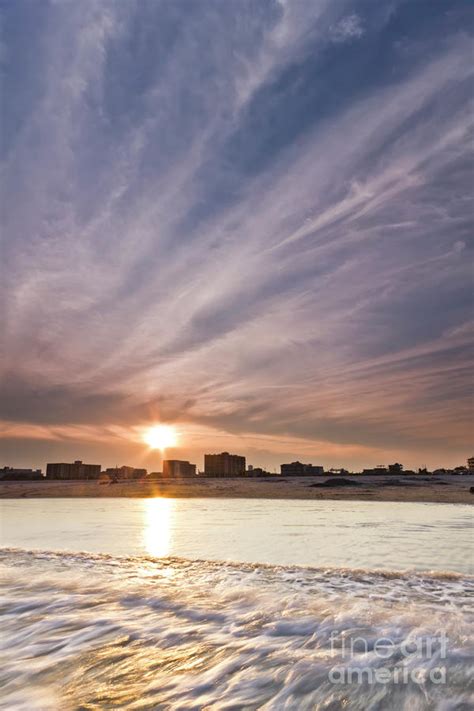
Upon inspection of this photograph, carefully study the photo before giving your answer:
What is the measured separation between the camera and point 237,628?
182 inches

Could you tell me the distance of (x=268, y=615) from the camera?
198 inches

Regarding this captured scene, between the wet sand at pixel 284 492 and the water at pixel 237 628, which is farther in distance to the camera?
the wet sand at pixel 284 492

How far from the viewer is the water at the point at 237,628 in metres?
3.29

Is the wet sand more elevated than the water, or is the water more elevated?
the water

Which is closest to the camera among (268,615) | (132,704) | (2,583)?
(132,704)

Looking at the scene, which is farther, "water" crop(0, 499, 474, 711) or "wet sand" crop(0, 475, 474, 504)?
"wet sand" crop(0, 475, 474, 504)

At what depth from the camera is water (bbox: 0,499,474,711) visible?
10.8 feet

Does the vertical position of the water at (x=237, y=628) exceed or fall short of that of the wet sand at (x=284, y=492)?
it exceeds it

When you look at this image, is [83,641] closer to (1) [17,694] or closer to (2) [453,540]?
(1) [17,694]

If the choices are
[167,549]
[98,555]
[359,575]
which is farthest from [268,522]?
[359,575]

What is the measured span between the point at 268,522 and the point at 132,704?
41.0 ft

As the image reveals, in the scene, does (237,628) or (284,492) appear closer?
(237,628)

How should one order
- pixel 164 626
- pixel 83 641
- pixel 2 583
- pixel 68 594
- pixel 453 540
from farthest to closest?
pixel 453 540, pixel 2 583, pixel 68 594, pixel 164 626, pixel 83 641

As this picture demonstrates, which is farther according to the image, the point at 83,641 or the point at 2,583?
the point at 2,583
